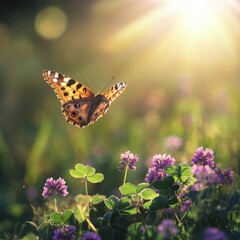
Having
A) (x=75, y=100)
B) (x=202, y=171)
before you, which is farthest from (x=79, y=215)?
(x=75, y=100)

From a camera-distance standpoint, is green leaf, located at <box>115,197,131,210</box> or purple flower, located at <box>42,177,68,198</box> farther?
purple flower, located at <box>42,177,68,198</box>

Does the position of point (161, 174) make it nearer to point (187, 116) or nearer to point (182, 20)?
point (187, 116)

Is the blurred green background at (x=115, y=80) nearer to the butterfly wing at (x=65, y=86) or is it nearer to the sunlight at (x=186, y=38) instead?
the sunlight at (x=186, y=38)

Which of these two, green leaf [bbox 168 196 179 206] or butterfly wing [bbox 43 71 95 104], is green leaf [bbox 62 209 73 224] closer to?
green leaf [bbox 168 196 179 206]

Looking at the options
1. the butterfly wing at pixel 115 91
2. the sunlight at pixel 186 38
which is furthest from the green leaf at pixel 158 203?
the sunlight at pixel 186 38

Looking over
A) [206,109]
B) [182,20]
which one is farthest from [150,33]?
[206,109]

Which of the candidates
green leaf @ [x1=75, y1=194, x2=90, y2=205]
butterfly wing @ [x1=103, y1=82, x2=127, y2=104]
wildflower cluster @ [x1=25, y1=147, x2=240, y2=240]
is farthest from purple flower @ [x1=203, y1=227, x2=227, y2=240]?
butterfly wing @ [x1=103, y1=82, x2=127, y2=104]

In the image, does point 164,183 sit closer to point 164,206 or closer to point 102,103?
point 164,206
